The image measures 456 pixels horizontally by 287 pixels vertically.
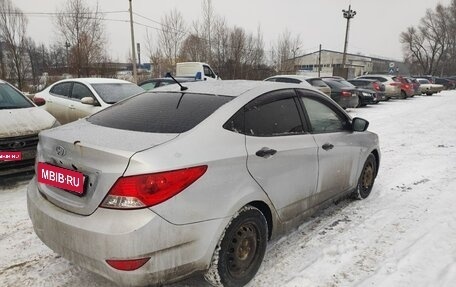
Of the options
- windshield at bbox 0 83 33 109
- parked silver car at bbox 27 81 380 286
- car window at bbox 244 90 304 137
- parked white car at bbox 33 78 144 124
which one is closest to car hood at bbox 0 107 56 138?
windshield at bbox 0 83 33 109

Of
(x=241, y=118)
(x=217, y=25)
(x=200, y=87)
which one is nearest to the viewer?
(x=241, y=118)

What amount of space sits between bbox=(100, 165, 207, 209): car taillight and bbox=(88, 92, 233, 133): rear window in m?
0.47

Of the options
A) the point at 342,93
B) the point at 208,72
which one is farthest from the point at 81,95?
the point at 208,72

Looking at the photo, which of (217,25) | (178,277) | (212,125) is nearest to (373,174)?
(212,125)

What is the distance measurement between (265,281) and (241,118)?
131cm

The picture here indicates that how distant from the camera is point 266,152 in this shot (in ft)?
9.53

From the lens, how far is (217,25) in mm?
34500

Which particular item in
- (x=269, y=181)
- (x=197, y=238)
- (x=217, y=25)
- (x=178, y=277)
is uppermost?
(x=217, y=25)

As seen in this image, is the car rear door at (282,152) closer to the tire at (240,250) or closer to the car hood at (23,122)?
the tire at (240,250)

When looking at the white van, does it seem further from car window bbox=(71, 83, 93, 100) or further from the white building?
the white building

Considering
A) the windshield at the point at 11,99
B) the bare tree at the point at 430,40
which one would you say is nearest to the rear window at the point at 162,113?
the windshield at the point at 11,99

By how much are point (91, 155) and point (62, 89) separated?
6625 mm

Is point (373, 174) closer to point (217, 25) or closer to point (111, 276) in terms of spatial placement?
point (111, 276)

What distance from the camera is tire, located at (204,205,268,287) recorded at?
101 inches
